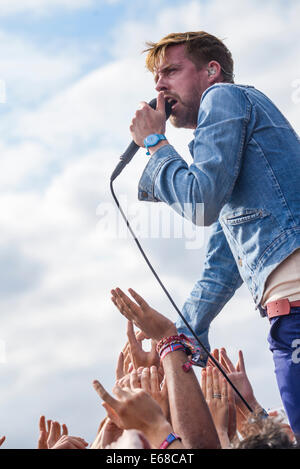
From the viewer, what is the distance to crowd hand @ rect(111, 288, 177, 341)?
2654 millimetres

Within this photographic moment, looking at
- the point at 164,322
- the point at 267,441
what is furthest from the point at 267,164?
the point at 267,441

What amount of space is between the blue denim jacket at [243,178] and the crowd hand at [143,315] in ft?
1.30

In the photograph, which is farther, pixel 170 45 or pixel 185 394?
pixel 170 45

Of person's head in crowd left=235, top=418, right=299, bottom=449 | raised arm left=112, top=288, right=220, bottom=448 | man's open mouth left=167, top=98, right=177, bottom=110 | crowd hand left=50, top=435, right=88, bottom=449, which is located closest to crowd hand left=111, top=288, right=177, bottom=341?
raised arm left=112, top=288, right=220, bottom=448

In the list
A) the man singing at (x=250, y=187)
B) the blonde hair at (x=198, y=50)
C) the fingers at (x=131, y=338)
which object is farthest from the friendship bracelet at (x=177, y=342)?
the blonde hair at (x=198, y=50)

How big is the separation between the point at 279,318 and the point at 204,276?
3.78 ft

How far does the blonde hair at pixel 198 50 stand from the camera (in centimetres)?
337

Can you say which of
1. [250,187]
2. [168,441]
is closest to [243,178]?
[250,187]

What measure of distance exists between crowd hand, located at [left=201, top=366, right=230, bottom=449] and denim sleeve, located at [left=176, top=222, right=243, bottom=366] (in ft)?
1.14

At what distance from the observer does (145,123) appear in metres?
2.89

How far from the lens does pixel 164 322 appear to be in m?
2.66

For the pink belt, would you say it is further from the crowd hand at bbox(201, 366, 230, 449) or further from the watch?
the watch

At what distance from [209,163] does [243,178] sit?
19 cm

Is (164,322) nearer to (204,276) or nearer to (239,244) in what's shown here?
(239,244)
